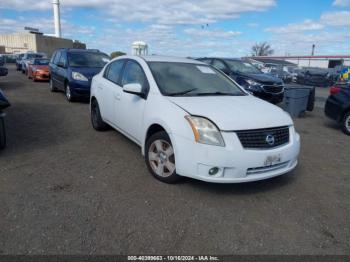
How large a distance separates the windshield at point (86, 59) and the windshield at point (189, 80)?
6.26 meters

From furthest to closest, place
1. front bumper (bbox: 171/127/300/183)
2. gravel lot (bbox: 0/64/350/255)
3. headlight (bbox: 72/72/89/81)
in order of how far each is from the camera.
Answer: headlight (bbox: 72/72/89/81) → front bumper (bbox: 171/127/300/183) → gravel lot (bbox: 0/64/350/255)

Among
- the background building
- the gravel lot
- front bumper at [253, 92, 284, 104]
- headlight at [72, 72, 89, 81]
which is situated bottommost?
the gravel lot

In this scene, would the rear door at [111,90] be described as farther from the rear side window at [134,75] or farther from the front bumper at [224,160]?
the front bumper at [224,160]

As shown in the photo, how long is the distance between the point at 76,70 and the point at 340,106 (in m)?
7.84

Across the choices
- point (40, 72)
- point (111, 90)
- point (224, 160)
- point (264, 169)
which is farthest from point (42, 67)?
point (264, 169)

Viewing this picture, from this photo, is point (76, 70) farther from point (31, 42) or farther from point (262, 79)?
point (31, 42)

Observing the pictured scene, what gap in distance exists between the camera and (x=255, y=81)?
32.2 feet

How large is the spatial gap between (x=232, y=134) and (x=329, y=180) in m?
2.04

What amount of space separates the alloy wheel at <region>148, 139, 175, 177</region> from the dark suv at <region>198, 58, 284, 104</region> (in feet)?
21.8

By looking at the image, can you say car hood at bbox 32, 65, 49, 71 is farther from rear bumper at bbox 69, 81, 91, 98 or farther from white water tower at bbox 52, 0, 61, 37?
white water tower at bbox 52, 0, 61, 37

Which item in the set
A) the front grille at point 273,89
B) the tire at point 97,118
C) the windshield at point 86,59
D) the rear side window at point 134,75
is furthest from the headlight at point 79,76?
the front grille at point 273,89

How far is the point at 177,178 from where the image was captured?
3.72 metres

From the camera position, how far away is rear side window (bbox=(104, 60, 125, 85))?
17.3ft

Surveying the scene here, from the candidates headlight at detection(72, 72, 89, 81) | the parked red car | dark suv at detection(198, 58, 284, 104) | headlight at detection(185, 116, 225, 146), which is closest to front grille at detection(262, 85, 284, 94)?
dark suv at detection(198, 58, 284, 104)
